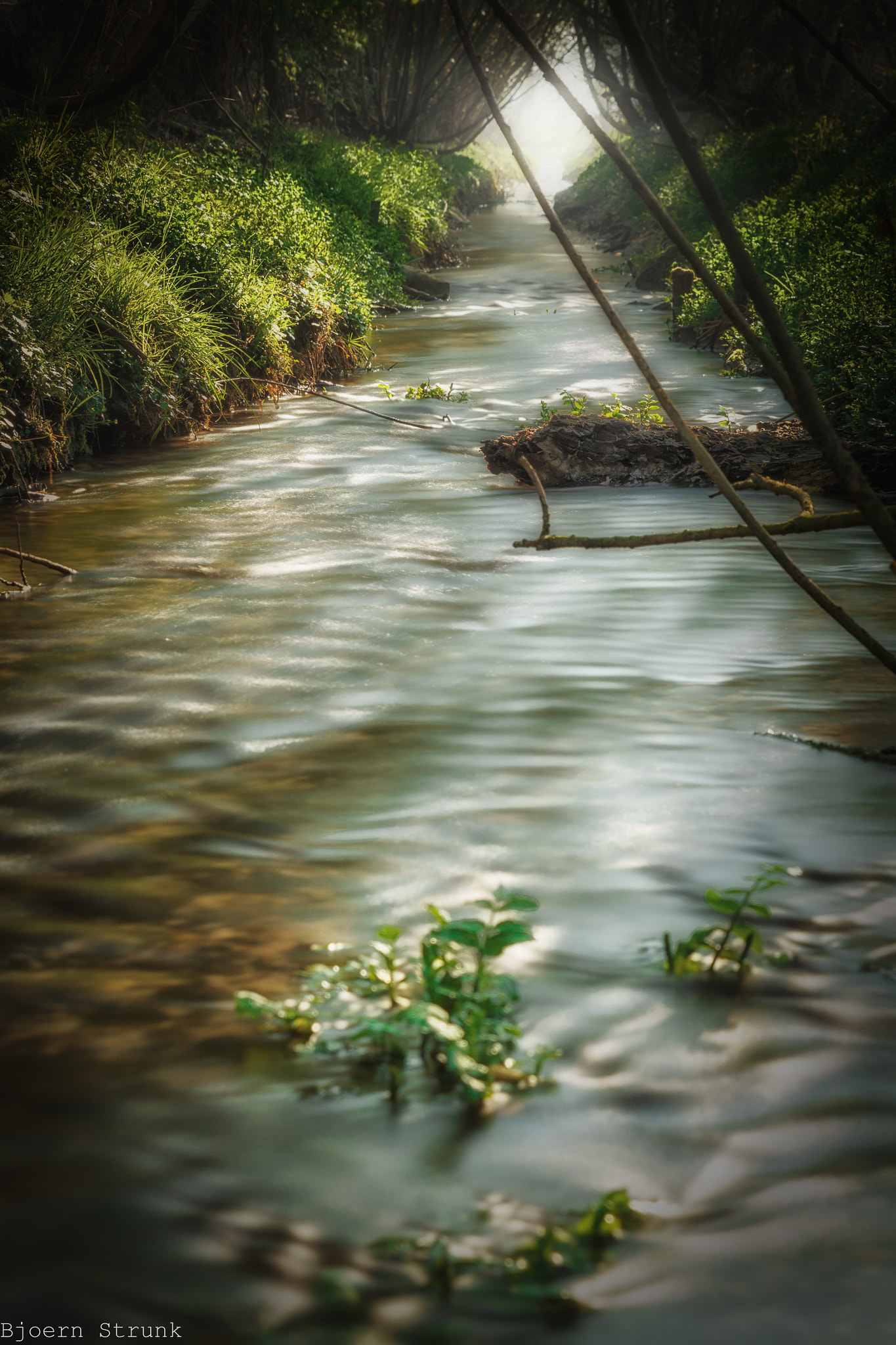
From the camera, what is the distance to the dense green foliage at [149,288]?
8195mm

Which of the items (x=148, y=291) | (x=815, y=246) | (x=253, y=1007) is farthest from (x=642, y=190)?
(x=815, y=246)

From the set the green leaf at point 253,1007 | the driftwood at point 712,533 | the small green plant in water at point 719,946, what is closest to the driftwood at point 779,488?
the driftwood at point 712,533

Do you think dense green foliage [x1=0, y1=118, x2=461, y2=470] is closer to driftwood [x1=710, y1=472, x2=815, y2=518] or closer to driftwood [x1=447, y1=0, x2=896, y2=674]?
driftwood [x1=710, y1=472, x2=815, y2=518]

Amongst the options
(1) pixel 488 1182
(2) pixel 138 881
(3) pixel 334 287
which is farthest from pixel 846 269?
(1) pixel 488 1182

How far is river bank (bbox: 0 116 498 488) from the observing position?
8.16m

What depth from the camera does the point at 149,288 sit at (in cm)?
923

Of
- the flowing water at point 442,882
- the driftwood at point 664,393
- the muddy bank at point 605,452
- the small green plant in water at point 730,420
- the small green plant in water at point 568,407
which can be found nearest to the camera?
the driftwood at point 664,393

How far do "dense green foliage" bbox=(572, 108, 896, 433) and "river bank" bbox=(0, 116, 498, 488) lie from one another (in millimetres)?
4535

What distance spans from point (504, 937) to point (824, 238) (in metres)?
11.0

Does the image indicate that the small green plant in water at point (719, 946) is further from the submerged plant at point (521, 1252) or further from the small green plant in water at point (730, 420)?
the small green plant in water at point (730, 420)

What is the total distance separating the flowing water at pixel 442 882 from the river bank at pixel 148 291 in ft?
6.25

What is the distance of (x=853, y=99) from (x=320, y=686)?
848 inches

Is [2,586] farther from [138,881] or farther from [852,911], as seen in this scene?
[852,911]

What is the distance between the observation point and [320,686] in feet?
15.4
